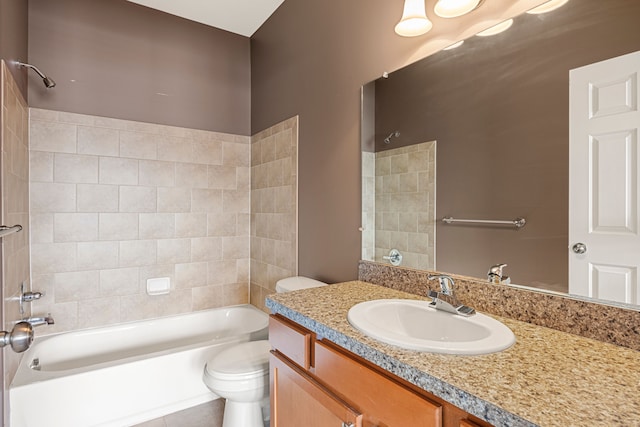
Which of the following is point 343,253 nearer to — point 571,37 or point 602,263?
point 602,263

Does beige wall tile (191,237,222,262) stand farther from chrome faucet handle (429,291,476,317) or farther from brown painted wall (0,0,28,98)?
chrome faucet handle (429,291,476,317)

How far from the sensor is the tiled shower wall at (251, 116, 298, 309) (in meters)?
2.40

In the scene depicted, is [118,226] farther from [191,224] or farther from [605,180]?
[605,180]

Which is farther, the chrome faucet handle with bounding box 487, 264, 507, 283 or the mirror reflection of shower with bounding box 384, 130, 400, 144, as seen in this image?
the mirror reflection of shower with bounding box 384, 130, 400, 144

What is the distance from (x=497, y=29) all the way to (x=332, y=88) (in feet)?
3.26

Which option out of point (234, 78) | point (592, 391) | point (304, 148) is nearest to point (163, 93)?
point (234, 78)

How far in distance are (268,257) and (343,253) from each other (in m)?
1.00

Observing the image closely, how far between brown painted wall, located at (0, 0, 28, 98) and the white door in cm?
235

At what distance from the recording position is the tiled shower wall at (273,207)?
240 cm

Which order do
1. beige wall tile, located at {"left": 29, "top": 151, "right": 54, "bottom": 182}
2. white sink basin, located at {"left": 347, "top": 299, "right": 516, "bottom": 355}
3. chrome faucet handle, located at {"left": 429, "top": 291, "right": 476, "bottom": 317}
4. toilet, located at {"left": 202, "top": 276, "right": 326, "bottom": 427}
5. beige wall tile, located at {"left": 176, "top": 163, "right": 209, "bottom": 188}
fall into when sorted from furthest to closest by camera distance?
beige wall tile, located at {"left": 176, "top": 163, "right": 209, "bottom": 188}, beige wall tile, located at {"left": 29, "top": 151, "right": 54, "bottom": 182}, toilet, located at {"left": 202, "top": 276, "right": 326, "bottom": 427}, chrome faucet handle, located at {"left": 429, "top": 291, "right": 476, "bottom": 317}, white sink basin, located at {"left": 347, "top": 299, "right": 516, "bottom": 355}

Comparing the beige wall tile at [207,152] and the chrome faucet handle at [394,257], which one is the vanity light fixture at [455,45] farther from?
the beige wall tile at [207,152]

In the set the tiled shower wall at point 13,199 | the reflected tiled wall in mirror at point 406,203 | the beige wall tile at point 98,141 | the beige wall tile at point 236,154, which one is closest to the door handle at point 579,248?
the reflected tiled wall in mirror at point 406,203

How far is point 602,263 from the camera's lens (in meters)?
0.93

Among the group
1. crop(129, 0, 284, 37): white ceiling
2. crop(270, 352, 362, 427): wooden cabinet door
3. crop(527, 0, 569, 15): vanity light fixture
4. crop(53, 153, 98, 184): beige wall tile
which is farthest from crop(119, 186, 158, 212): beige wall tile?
crop(527, 0, 569, 15): vanity light fixture
